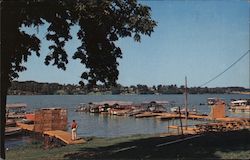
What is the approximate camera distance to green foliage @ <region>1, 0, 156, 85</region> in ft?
49.3

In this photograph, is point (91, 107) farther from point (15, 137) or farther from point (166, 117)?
point (15, 137)

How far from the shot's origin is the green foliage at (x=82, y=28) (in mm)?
15023

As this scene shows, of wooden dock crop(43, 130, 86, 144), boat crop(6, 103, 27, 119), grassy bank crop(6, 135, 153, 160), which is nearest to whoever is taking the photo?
grassy bank crop(6, 135, 153, 160)

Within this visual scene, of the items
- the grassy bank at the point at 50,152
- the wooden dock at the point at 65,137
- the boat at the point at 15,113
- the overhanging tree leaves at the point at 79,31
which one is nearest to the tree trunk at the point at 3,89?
the overhanging tree leaves at the point at 79,31

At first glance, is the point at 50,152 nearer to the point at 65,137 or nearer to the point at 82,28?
the point at 82,28


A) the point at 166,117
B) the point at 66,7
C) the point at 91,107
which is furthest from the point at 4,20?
the point at 91,107

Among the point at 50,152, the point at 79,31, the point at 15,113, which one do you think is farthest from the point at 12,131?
the point at 15,113

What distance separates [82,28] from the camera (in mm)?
18188

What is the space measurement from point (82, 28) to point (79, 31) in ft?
2.14

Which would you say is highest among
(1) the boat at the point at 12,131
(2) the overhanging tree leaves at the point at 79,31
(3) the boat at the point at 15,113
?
(2) the overhanging tree leaves at the point at 79,31

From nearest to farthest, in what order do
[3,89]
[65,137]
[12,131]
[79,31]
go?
[3,89], [79,31], [65,137], [12,131]

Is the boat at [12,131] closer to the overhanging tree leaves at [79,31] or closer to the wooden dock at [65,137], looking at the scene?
the wooden dock at [65,137]

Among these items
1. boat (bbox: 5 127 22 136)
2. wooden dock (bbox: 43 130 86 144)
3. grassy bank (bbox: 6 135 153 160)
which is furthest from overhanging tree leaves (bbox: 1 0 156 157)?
boat (bbox: 5 127 22 136)

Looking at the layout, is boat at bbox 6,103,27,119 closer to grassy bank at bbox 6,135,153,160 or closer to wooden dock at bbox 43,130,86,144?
wooden dock at bbox 43,130,86,144
